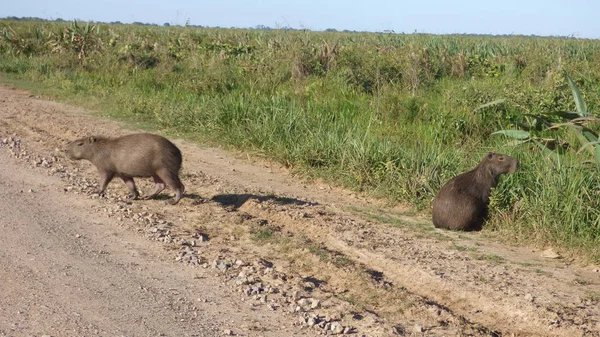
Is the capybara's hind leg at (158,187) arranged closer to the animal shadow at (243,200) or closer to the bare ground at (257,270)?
the bare ground at (257,270)

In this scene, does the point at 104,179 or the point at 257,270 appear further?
the point at 104,179

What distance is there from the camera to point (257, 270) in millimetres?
5594

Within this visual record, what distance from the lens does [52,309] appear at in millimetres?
4633

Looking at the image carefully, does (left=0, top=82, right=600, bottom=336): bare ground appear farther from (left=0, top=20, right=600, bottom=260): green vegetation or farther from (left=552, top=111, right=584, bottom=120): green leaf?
(left=552, top=111, right=584, bottom=120): green leaf

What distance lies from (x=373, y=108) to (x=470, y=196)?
408 centimetres

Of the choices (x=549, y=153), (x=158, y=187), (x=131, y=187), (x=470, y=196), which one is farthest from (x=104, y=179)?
(x=549, y=153)

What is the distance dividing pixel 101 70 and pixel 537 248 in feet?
40.7

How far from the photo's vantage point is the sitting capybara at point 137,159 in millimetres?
7363

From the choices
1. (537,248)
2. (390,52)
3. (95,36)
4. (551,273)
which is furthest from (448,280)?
(95,36)

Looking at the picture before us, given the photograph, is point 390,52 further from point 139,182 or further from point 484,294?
point 484,294

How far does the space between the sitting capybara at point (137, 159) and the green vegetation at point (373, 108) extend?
6.24 ft

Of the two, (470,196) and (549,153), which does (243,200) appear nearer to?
(470,196)

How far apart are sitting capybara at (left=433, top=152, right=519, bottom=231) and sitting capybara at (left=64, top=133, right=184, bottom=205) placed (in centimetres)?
238

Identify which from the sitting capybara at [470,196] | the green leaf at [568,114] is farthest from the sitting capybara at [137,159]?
the green leaf at [568,114]
